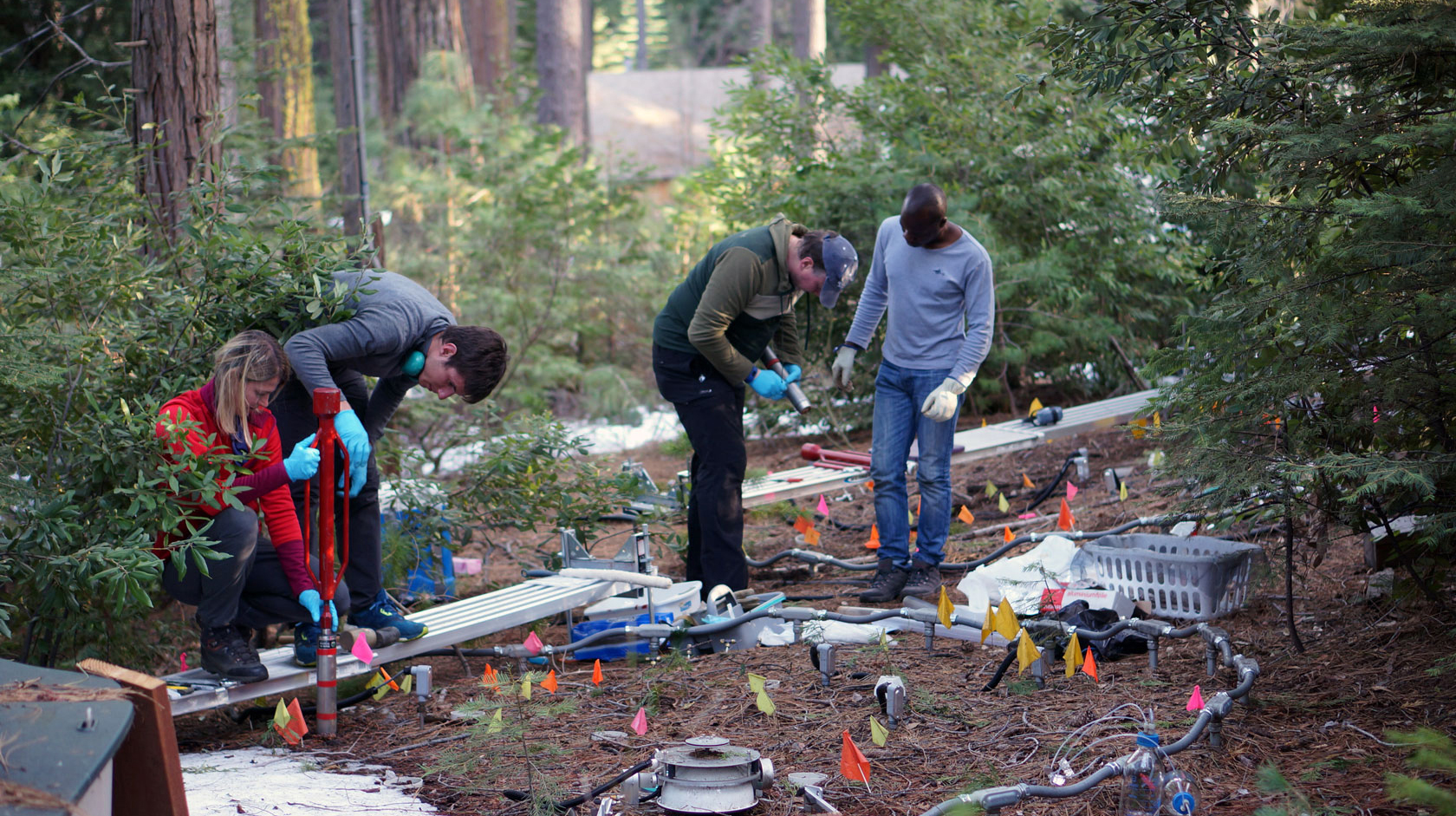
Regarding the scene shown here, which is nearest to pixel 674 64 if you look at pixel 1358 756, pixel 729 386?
pixel 729 386

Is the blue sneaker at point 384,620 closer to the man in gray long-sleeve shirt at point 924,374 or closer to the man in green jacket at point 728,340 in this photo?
the man in green jacket at point 728,340

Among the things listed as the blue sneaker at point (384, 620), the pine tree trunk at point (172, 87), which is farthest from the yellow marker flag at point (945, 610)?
the pine tree trunk at point (172, 87)

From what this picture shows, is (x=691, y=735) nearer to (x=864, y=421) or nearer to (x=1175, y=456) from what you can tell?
(x=1175, y=456)

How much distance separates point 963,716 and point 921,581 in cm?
154

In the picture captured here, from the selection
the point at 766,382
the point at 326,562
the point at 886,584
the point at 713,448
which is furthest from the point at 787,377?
the point at 326,562

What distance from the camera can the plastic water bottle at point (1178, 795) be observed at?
2.31m

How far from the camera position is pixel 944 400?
4.61 m

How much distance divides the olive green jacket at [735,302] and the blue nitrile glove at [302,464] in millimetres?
1517

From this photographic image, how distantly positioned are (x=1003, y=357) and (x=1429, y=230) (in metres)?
4.87

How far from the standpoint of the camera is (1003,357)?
25.3 ft

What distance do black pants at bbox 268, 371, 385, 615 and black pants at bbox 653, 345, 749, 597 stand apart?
1.22m

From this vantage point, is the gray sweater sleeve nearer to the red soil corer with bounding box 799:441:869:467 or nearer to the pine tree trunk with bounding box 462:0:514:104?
the red soil corer with bounding box 799:441:869:467

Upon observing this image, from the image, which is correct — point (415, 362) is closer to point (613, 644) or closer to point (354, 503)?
point (354, 503)

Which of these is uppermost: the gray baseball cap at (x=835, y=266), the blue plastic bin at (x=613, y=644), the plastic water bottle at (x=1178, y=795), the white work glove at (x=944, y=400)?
the gray baseball cap at (x=835, y=266)
